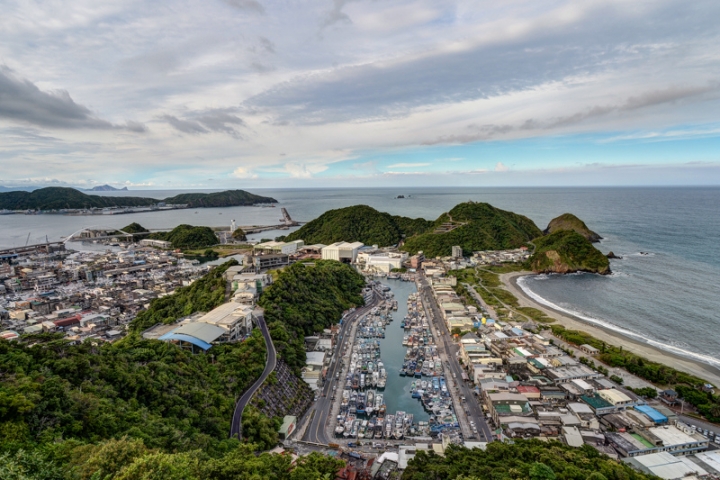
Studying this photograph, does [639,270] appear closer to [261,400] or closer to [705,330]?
[705,330]

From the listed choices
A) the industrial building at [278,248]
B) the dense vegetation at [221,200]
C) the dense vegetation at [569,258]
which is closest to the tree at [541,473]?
the dense vegetation at [569,258]

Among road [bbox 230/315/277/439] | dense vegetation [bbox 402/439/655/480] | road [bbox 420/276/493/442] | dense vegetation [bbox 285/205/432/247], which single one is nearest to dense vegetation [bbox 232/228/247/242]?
dense vegetation [bbox 285/205/432/247]

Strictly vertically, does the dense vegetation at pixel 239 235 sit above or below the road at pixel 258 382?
above

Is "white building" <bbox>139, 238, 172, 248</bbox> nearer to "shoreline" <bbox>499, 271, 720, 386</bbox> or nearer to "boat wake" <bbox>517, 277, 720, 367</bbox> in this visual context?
"shoreline" <bbox>499, 271, 720, 386</bbox>

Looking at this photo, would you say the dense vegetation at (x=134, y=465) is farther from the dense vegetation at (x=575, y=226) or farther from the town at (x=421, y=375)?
the dense vegetation at (x=575, y=226)

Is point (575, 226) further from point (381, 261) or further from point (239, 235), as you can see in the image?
point (239, 235)

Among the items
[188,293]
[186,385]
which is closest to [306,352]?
[186,385]

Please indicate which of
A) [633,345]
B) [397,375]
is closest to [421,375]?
[397,375]

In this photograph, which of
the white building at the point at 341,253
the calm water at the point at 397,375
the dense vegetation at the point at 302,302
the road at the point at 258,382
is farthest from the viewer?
the white building at the point at 341,253
